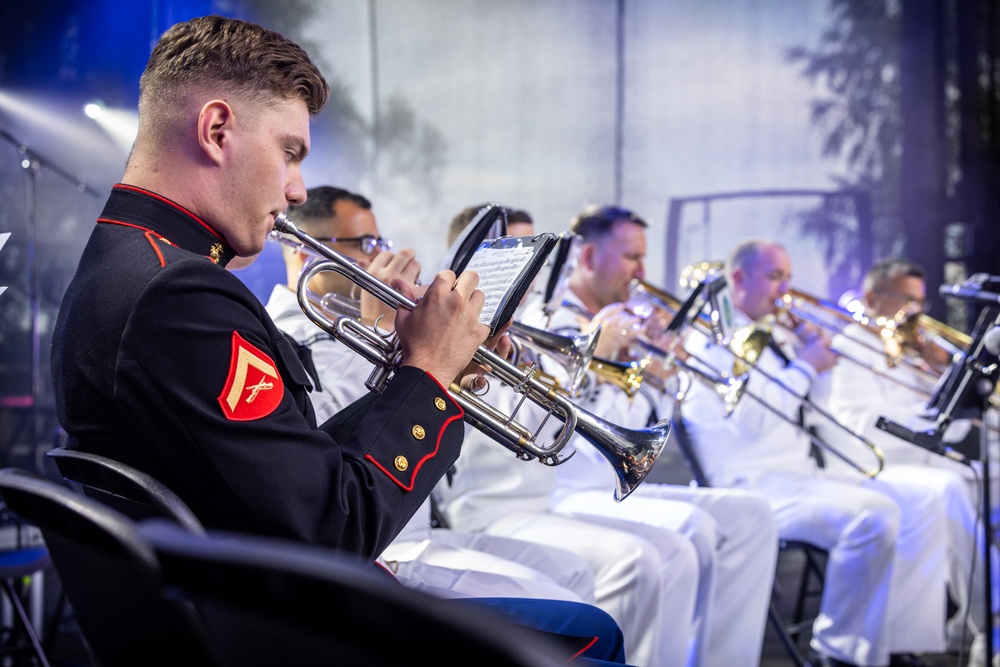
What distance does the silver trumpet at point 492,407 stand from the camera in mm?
1919

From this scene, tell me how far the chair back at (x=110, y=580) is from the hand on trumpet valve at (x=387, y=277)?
4.36 ft

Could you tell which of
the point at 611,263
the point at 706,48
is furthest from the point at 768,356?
the point at 706,48

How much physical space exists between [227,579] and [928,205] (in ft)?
24.2

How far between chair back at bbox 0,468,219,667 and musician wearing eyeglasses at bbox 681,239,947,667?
3000 mm

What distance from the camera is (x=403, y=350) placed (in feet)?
5.56

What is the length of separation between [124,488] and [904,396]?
4.96 meters

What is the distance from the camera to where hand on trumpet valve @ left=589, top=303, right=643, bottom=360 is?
3.42 m

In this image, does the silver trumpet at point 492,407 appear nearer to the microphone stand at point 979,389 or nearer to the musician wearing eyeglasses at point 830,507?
the microphone stand at point 979,389

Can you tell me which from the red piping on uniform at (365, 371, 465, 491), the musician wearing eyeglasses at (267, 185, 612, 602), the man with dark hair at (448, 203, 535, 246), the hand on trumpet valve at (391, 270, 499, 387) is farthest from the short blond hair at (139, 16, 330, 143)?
the man with dark hair at (448, 203, 535, 246)

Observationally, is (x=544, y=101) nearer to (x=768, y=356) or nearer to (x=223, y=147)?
(x=768, y=356)

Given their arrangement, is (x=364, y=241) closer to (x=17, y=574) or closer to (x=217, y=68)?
(x=17, y=574)

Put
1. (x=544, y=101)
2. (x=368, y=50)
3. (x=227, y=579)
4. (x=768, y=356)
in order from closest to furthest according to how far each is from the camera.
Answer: (x=227, y=579)
(x=768, y=356)
(x=368, y=50)
(x=544, y=101)

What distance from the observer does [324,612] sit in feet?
2.55

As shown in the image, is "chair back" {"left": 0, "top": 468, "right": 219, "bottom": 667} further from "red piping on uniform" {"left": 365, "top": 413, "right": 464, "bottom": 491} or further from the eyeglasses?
the eyeglasses
